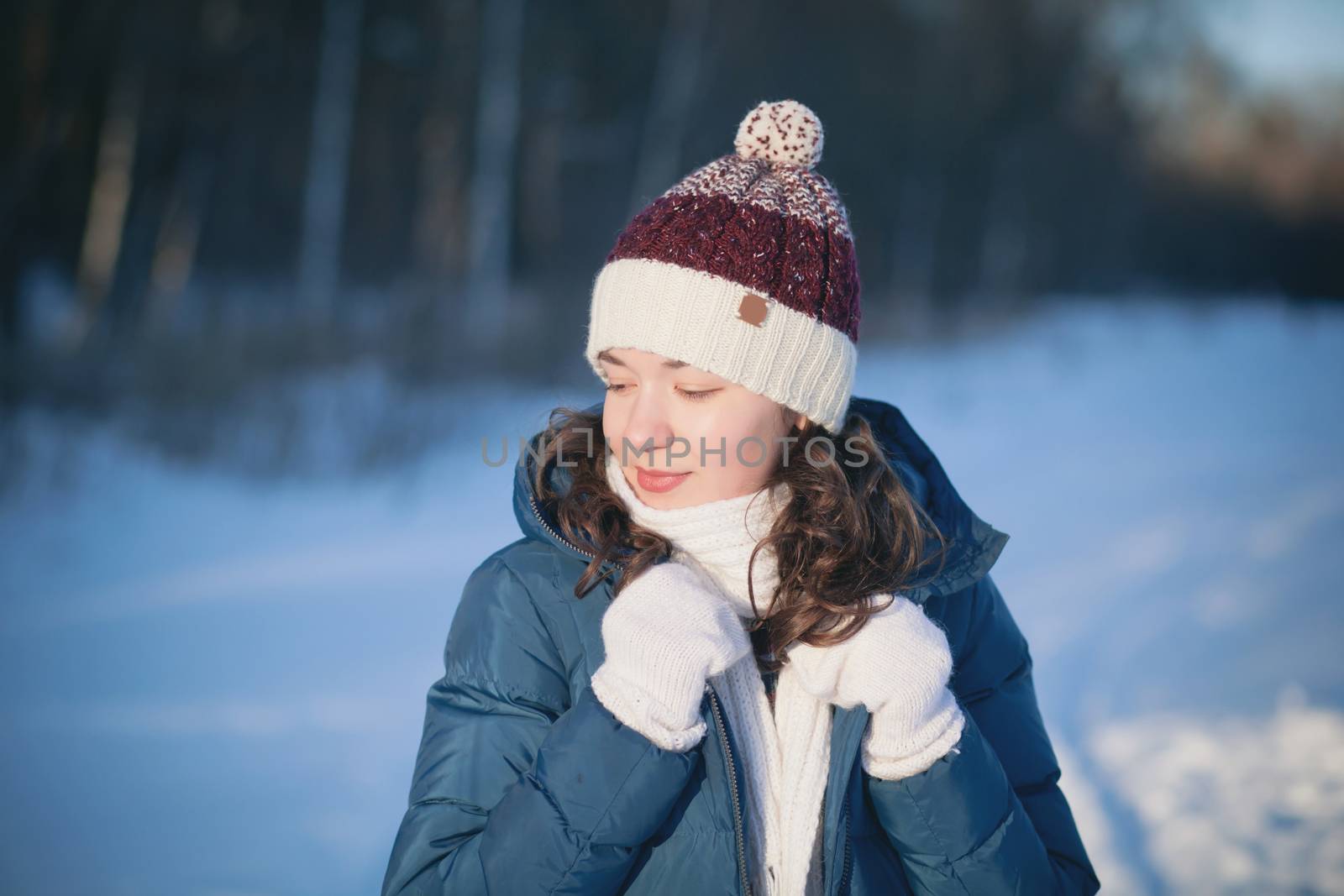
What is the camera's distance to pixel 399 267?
13359 millimetres

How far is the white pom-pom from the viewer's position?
1.84 meters

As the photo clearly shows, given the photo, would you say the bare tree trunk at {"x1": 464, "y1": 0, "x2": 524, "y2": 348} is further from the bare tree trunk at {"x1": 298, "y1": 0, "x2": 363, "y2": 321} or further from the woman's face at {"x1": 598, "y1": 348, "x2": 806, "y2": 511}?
the woman's face at {"x1": 598, "y1": 348, "x2": 806, "y2": 511}

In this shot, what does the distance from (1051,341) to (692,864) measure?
51.8 feet

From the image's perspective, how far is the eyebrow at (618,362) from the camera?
5.65 feet

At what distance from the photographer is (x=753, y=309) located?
1716 mm

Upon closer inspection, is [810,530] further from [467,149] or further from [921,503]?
[467,149]

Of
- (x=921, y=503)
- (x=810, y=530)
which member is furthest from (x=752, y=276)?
(x=921, y=503)

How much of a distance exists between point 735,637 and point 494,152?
37.1 ft

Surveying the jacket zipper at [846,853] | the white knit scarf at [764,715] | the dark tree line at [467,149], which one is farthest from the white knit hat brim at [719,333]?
the dark tree line at [467,149]

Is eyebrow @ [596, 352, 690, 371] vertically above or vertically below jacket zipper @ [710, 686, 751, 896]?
above

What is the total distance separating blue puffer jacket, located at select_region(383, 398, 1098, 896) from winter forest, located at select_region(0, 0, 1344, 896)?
72 centimetres

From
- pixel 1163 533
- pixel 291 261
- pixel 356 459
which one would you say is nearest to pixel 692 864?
pixel 356 459

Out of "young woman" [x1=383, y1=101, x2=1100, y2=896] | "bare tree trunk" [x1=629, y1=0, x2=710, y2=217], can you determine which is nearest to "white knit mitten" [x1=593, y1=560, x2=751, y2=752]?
"young woman" [x1=383, y1=101, x2=1100, y2=896]

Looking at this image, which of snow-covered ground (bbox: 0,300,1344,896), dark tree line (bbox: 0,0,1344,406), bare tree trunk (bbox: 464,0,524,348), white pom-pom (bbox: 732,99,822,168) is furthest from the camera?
bare tree trunk (bbox: 464,0,524,348)
